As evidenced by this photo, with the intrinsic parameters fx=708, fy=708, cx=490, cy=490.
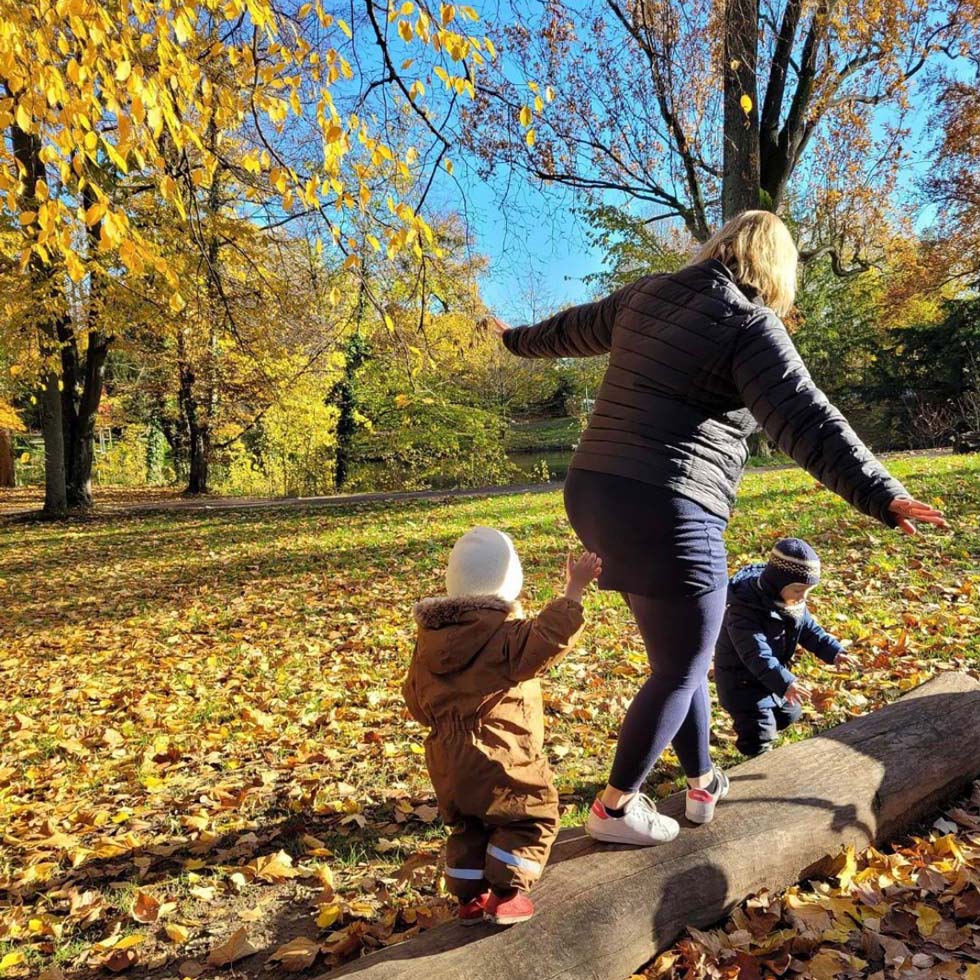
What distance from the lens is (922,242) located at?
22.4 metres

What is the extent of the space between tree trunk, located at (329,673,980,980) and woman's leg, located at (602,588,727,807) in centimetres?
29

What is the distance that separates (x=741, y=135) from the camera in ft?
25.2

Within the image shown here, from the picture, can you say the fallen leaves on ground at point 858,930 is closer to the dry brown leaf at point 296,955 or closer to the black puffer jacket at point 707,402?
the dry brown leaf at point 296,955

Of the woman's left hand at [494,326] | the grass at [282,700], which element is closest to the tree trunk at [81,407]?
the grass at [282,700]

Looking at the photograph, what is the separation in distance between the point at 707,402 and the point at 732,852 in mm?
1471

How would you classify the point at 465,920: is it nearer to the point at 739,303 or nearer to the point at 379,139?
the point at 739,303

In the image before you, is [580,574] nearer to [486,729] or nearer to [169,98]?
[486,729]

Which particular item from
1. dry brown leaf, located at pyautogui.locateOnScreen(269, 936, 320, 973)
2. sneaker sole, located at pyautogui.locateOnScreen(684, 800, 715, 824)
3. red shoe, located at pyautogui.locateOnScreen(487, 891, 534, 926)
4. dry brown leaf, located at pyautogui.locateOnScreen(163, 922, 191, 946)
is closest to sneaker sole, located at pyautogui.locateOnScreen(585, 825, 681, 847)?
sneaker sole, located at pyautogui.locateOnScreen(684, 800, 715, 824)

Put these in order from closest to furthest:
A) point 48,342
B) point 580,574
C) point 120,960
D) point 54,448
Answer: point 580,574
point 120,960
point 48,342
point 54,448

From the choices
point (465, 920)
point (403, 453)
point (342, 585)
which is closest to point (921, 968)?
point (465, 920)

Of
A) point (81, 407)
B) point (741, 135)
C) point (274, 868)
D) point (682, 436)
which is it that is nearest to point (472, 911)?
point (274, 868)

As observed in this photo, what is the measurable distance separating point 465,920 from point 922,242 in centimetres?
2616

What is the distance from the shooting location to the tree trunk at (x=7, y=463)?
83.7 ft

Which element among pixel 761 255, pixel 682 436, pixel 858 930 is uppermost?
pixel 761 255
